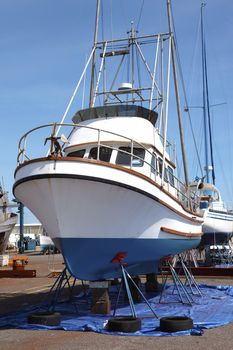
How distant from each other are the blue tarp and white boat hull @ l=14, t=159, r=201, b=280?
923 mm

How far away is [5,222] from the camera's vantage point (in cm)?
3703

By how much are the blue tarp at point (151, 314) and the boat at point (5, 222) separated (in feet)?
80.5

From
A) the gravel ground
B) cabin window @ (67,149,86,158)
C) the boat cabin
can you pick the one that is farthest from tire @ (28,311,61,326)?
cabin window @ (67,149,86,158)

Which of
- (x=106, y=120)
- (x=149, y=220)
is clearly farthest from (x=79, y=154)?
(x=149, y=220)

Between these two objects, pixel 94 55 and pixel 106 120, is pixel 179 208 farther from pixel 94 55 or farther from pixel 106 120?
pixel 94 55

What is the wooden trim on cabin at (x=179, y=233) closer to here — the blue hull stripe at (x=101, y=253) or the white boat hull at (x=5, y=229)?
the blue hull stripe at (x=101, y=253)

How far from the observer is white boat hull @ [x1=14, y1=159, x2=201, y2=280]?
834 cm

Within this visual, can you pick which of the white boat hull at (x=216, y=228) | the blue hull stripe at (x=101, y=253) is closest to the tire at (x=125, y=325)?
the blue hull stripe at (x=101, y=253)

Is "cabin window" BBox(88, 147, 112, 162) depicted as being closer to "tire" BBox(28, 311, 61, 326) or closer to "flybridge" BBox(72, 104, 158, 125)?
"flybridge" BBox(72, 104, 158, 125)

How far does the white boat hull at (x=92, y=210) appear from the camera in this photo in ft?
27.3

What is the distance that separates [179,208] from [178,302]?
2.26 metres

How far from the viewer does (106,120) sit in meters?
11.2

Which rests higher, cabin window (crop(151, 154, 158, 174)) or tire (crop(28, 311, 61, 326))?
cabin window (crop(151, 154, 158, 174))

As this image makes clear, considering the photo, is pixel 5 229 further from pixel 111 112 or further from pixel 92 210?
pixel 92 210
